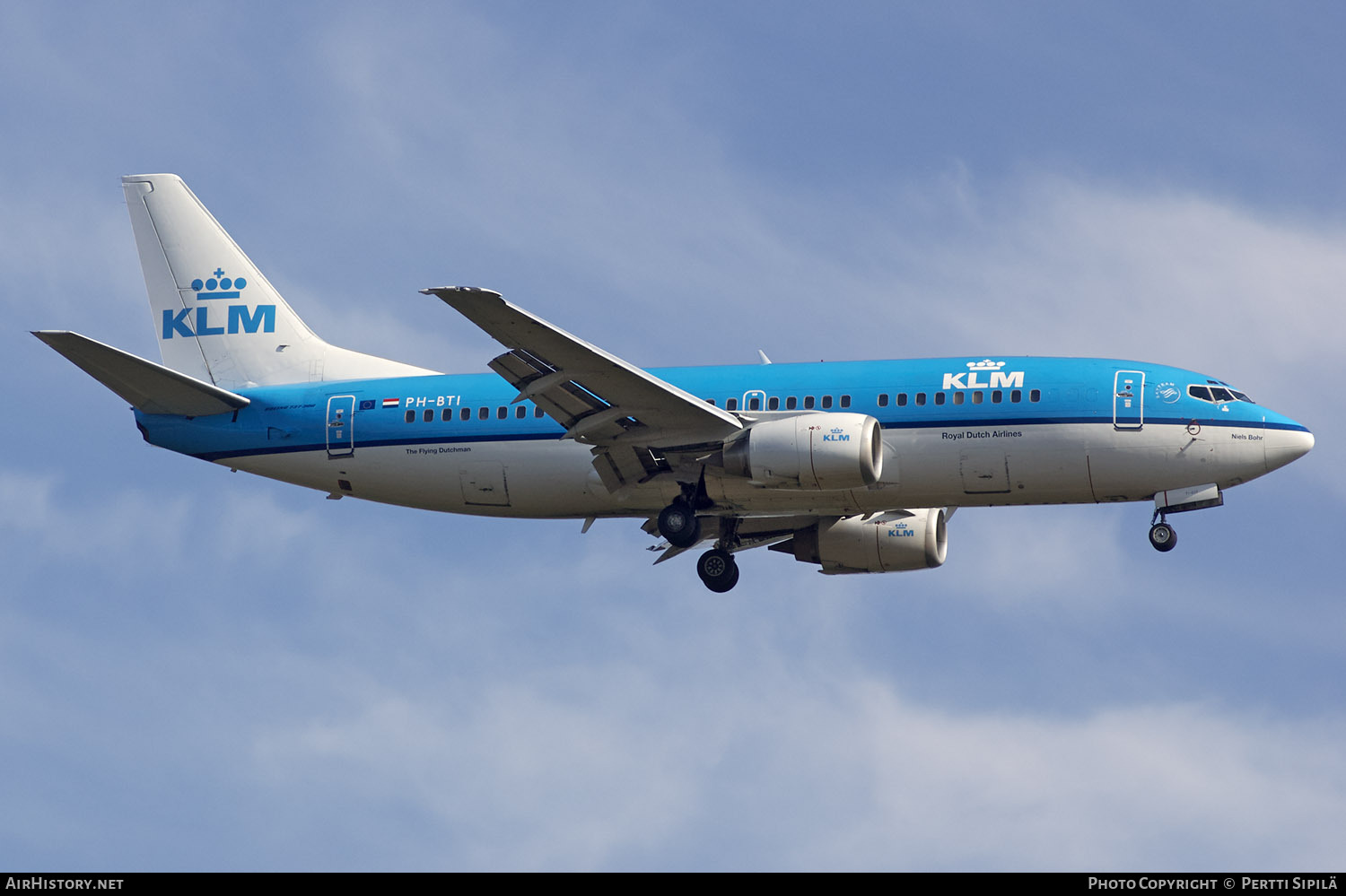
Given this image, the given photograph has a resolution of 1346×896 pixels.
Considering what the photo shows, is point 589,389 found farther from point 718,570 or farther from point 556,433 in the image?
point 718,570

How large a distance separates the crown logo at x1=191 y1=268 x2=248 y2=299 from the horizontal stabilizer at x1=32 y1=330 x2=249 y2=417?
364 cm

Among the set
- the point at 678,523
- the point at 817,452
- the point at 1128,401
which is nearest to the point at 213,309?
the point at 678,523

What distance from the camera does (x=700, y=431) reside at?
42.9 meters

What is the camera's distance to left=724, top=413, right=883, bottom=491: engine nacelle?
40.8 m

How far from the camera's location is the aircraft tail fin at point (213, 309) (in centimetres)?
Result: 4916

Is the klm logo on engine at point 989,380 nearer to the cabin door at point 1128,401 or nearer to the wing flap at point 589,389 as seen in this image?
the cabin door at point 1128,401

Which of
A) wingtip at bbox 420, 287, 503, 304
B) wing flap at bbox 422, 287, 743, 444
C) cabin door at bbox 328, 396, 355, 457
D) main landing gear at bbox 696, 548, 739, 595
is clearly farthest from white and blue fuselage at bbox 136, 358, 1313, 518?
wingtip at bbox 420, 287, 503, 304

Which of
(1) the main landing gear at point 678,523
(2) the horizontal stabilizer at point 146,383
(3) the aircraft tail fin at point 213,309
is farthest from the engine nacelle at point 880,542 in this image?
(2) the horizontal stabilizer at point 146,383

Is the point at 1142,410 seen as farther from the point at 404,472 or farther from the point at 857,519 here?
the point at 404,472

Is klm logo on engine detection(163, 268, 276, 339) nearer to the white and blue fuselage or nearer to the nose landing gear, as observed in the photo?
the white and blue fuselage

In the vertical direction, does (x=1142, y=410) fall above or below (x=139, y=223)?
below

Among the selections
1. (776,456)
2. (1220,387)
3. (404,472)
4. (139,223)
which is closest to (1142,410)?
(1220,387)
